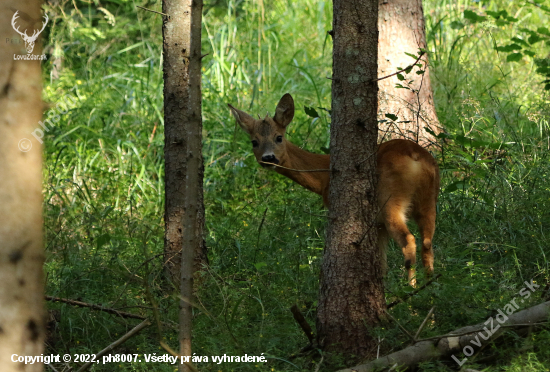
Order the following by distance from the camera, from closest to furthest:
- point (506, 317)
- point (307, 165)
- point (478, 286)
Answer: point (506, 317), point (478, 286), point (307, 165)

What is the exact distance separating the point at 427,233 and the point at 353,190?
5.09 ft

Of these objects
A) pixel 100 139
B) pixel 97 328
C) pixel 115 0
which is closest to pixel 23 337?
pixel 97 328

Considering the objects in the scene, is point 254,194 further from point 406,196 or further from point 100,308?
point 100,308

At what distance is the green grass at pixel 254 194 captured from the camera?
4.05 m

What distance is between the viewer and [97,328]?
174 inches

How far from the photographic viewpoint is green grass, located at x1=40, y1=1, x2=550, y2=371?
4.05 meters

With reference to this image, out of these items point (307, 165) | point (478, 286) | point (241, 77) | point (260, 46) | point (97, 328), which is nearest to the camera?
point (478, 286)

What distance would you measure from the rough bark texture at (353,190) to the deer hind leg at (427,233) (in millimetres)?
1299

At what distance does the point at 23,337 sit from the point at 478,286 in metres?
3.04

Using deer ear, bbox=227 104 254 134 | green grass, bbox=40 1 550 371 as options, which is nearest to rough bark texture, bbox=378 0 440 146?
green grass, bbox=40 1 550 371

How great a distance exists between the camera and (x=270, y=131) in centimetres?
631

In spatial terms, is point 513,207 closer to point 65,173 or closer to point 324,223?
point 324,223

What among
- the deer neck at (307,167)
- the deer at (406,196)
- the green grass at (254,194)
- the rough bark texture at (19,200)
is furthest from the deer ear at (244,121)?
the rough bark texture at (19,200)

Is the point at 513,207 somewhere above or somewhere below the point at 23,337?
above
